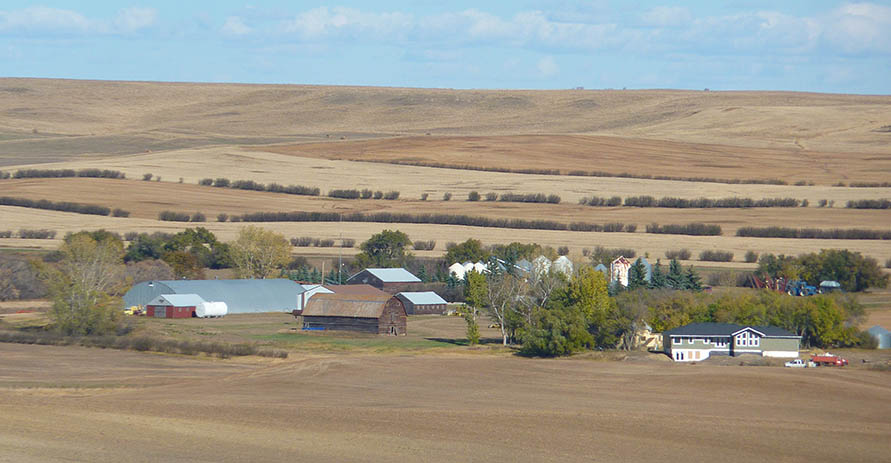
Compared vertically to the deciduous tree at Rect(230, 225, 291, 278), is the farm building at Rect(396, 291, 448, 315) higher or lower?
lower

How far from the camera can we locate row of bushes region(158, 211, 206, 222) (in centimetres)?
11138

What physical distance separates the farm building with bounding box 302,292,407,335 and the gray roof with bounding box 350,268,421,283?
17437 millimetres

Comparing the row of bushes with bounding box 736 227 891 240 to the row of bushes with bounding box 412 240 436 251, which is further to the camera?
the row of bushes with bounding box 412 240 436 251

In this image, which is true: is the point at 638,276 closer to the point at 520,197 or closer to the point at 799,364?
the point at 799,364

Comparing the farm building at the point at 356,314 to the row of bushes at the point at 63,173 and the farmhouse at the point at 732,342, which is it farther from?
the row of bushes at the point at 63,173

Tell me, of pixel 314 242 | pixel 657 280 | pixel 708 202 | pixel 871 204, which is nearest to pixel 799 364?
pixel 657 280

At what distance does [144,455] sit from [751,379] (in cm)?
2620

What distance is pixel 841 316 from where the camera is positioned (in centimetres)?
6178

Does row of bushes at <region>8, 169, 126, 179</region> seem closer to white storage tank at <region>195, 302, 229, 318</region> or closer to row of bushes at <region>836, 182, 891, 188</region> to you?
white storage tank at <region>195, 302, 229, 318</region>

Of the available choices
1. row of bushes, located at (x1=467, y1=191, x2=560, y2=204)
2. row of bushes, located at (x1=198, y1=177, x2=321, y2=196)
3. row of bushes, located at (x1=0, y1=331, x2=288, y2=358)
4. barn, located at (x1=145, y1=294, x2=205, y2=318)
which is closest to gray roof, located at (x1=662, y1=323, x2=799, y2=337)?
row of bushes, located at (x1=0, y1=331, x2=288, y2=358)

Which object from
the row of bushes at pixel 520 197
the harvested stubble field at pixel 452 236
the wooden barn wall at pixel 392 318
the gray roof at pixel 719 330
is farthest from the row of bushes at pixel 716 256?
the wooden barn wall at pixel 392 318

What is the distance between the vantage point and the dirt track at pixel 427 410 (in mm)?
30391

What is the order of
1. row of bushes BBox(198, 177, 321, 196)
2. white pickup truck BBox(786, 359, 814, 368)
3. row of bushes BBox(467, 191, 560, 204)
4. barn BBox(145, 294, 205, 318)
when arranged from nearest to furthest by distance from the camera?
white pickup truck BBox(786, 359, 814, 368)
barn BBox(145, 294, 205, 318)
row of bushes BBox(467, 191, 560, 204)
row of bushes BBox(198, 177, 321, 196)

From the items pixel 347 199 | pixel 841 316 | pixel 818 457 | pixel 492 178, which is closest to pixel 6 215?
pixel 347 199
